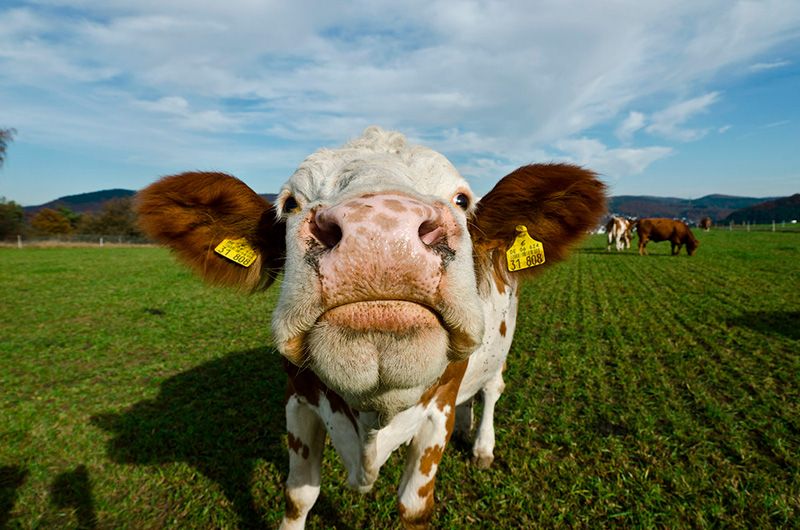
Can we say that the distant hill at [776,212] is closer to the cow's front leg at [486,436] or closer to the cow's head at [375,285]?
the cow's front leg at [486,436]

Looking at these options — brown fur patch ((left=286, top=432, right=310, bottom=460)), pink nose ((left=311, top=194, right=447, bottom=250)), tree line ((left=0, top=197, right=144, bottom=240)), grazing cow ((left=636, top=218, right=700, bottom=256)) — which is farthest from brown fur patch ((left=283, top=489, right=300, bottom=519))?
tree line ((left=0, top=197, right=144, bottom=240))

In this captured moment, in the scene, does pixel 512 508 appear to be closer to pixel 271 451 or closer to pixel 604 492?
pixel 604 492

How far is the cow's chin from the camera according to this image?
4.56 feet

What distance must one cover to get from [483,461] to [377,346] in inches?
107

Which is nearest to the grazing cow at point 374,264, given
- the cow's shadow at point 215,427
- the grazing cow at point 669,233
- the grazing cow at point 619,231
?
the cow's shadow at point 215,427

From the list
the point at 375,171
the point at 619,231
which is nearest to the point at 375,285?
the point at 375,171

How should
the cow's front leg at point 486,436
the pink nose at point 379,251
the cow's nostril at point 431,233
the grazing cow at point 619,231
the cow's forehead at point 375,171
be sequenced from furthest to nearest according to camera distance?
1. the grazing cow at point 619,231
2. the cow's front leg at point 486,436
3. the cow's forehead at point 375,171
4. the cow's nostril at point 431,233
5. the pink nose at point 379,251

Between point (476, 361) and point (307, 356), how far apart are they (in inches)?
80.3

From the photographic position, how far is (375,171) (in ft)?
6.03

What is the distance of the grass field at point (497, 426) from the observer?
121 inches

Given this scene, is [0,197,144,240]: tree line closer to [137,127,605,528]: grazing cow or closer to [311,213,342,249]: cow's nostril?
[137,127,605,528]: grazing cow

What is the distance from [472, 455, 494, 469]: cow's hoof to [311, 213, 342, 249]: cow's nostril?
2967mm

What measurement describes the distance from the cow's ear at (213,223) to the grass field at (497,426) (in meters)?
1.83

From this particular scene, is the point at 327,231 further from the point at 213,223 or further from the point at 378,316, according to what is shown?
the point at 213,223
